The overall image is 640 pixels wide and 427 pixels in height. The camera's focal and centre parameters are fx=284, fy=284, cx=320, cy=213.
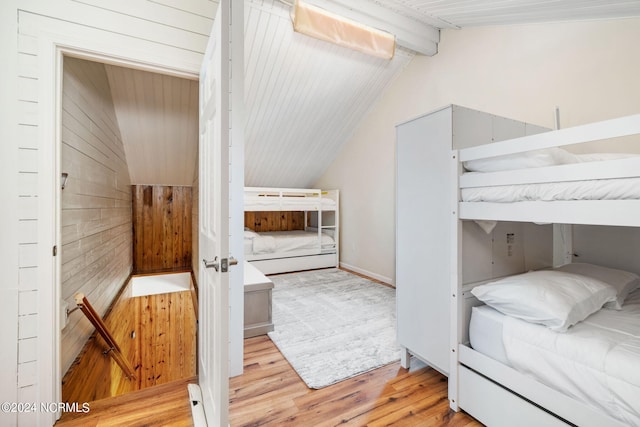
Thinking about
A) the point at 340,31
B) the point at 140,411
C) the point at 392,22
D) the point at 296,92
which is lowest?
the point at 140,411

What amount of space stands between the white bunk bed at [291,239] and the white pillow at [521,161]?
310 centimetres

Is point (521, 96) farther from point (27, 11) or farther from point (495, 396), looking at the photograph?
point (27, 11)

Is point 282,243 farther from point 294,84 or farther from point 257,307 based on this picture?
point 294,84

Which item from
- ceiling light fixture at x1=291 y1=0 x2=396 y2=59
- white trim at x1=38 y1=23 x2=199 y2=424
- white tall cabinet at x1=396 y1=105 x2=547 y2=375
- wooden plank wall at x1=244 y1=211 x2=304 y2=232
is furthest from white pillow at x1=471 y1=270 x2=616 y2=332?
wooden plank wall at x1=244 y1=211 x2=304 y2=232

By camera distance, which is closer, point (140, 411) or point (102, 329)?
point (140, 411)

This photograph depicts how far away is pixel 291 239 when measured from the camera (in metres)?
4.28

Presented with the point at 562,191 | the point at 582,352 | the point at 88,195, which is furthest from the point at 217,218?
the point at 88,195

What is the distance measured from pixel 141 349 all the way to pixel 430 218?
3.34m

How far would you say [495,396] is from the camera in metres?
1.31

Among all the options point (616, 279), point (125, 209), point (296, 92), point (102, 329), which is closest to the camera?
point (616, 279)

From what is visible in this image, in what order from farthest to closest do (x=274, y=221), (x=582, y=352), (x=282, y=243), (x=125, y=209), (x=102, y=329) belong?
(x=274, y=221)
(x=282, y=243)
(x=125, y=209)
(x=102, y=329)
(x=582, y=352)

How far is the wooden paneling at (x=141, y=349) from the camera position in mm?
1980

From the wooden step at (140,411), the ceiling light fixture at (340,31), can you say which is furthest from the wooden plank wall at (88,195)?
the ceiling light fixture at (340,31)

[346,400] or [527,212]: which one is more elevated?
[527,212]
